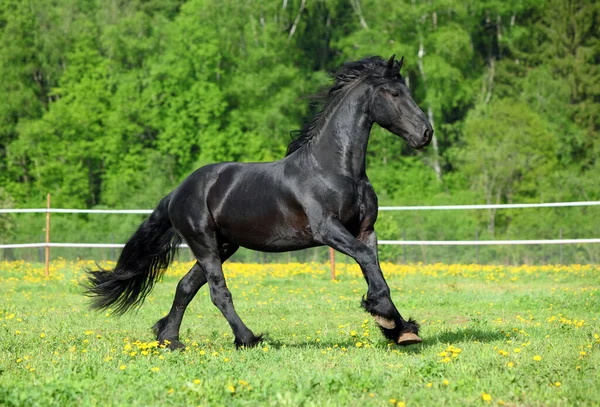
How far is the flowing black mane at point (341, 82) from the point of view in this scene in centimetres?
797

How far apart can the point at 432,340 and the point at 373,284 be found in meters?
1.51

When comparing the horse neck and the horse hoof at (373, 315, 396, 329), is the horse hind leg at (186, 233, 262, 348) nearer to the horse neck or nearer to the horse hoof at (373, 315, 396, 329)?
the horse neck

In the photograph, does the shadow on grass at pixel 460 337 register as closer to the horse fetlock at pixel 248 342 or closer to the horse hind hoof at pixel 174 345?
the horse fetlock at pixel 248 342

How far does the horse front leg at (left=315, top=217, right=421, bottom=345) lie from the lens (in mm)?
7035

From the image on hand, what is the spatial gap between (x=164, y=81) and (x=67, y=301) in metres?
35.1

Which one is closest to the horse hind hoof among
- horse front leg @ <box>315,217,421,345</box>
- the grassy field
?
the grassy field

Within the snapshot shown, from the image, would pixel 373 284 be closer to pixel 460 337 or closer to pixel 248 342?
pixel 248 342

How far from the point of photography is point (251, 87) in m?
46.5

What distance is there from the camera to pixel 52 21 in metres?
51.7

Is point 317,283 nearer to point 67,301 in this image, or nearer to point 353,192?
point 67,301

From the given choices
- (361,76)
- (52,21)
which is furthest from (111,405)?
(52,21)

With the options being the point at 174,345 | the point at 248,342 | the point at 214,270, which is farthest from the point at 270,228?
the point at 174,345

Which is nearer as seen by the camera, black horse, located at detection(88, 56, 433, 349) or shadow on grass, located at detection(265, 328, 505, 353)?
black horse, located at detection(88, 56, 433, 349)

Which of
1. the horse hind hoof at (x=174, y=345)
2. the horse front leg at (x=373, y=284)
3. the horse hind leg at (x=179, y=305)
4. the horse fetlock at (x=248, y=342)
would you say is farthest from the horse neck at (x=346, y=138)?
the horse hind hoof at (x=174, y=345)
